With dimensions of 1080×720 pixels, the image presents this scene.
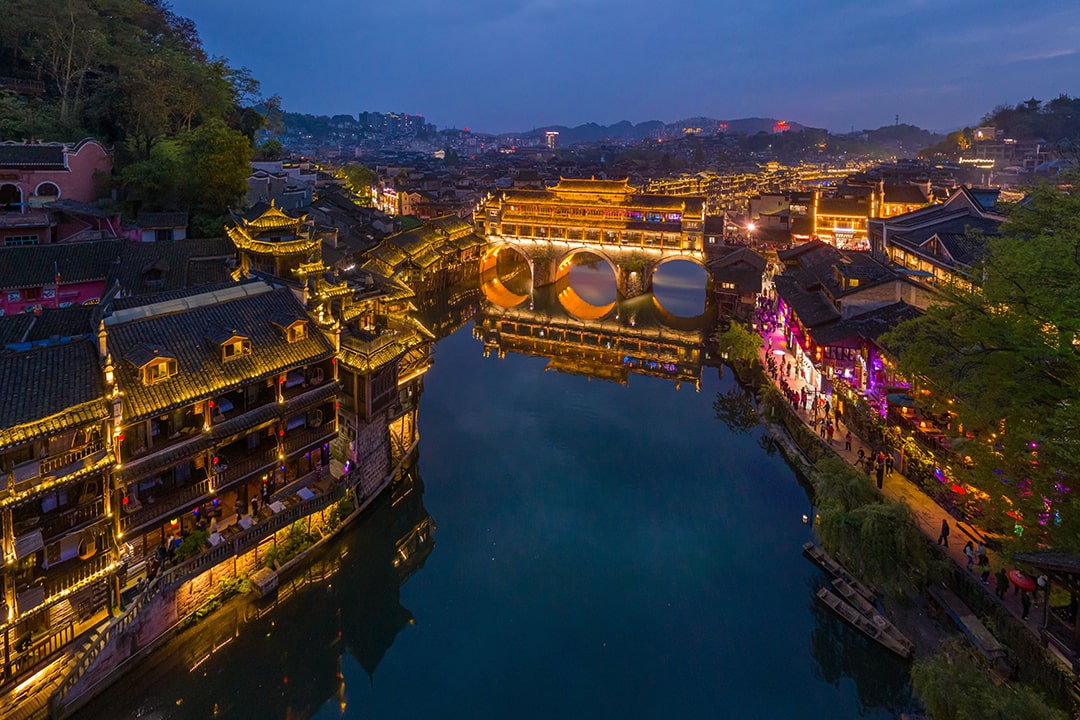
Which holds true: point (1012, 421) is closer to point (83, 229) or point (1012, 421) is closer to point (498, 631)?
point (498, 631)

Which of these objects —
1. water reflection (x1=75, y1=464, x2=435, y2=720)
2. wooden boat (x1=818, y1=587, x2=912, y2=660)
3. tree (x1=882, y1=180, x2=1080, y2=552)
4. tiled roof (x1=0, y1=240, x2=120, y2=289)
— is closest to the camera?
tree (x1=882, y1=180, x2=1080, y2=552)

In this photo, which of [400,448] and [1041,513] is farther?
[400,448]

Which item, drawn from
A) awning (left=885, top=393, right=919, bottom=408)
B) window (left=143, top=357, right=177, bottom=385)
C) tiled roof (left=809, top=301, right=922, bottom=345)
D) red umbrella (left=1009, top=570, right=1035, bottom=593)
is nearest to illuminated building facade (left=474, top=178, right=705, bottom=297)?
tiled roof (left=809, top=301, right=922, bottom=345)

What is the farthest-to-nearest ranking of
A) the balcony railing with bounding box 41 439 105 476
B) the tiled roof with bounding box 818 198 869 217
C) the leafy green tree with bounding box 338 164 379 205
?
the leafy green tree with bounding box 338 164 379 205 → the tiled roof with bounding box 818 198 869 217 → the balcony railing with bounding box 41 439 105 476

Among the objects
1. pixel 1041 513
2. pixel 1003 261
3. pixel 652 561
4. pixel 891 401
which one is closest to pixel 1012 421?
pixel 1041 513

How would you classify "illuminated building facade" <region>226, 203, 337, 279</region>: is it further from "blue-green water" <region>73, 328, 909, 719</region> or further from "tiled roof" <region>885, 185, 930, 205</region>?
"tiled roof" <region>885, 185, 930, 205</region>

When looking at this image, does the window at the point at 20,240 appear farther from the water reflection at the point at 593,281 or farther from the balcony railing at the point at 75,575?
the water reflection at the point at 593,281

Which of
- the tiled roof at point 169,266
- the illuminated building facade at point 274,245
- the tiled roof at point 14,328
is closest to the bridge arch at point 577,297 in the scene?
the illuminated building facade at point 274,245
